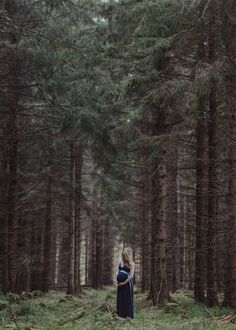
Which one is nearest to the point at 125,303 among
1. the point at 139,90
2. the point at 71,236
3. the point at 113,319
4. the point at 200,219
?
the point at 113,319

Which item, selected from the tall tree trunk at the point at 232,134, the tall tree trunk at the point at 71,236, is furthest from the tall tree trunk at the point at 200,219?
the tall tree trunk at the point at 71,236

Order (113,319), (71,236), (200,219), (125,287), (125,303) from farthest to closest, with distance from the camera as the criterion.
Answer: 1. (71,236)
2. (200,219)
3. (125,287)
4. (125,303)
5. (113,319)

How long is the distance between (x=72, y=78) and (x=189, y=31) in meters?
4.11

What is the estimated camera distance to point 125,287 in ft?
34.8

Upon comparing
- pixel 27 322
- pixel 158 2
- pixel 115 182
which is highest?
pixel 158 2

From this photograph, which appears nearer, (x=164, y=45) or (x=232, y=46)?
(x=232, y=46)

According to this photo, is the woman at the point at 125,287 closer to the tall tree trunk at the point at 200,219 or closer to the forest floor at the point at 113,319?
the forest floor at the point at 113,319

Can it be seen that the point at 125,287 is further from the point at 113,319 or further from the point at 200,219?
the point at 200,219

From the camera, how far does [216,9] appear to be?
9867mm

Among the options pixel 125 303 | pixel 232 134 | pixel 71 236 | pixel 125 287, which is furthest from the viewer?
pixel 71 236

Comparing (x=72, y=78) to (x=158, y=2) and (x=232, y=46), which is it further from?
(x=232, y=46)

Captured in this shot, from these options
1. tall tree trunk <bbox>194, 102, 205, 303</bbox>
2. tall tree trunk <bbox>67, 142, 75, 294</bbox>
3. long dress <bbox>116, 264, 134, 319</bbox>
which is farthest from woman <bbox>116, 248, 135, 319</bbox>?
tall tree trunk <bbox>67, 142, 75, 294</bbox>

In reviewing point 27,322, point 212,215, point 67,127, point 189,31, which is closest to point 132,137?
point 67,127

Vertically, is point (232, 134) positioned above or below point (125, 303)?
above
